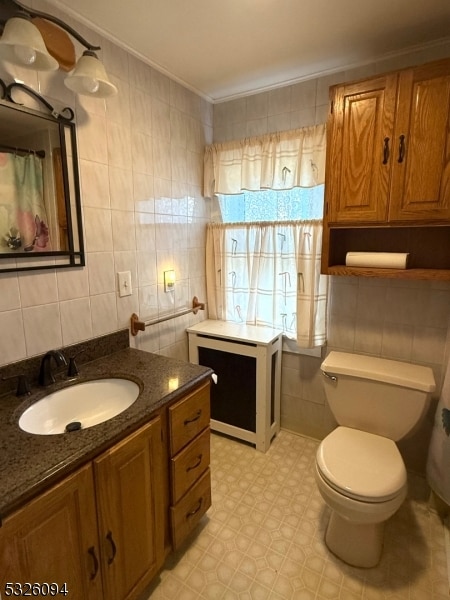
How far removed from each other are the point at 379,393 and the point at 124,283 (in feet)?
4.78

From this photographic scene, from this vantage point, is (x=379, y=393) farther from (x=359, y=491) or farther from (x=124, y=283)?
(x=124, y=283)

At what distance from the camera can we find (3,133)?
3.93ft

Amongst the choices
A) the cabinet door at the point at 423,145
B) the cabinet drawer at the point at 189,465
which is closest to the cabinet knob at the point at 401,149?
the cabinet door at the point at 423,145

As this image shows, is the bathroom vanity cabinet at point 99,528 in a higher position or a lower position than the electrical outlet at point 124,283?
lower

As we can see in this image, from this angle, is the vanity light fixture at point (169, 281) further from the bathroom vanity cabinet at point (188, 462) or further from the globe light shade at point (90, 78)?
the globe light shade at point (90, 78)

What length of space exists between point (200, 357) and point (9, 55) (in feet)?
5.89

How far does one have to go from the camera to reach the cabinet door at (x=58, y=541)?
2.58 ft

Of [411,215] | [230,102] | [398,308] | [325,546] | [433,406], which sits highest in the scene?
[230,102]

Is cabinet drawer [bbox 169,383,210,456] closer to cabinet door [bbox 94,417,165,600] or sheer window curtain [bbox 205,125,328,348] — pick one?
cabinet door [bbox 94,417,165,600]

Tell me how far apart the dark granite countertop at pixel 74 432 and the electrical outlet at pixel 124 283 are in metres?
0.38

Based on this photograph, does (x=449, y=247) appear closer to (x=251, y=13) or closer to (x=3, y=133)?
(x=251, y=13)

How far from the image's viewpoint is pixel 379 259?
166 cm

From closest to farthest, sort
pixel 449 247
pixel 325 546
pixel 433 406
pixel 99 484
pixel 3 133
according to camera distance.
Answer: pixel 99 484, pixel 3 133, pixel 325 546, pixel 449 247, pixel 433 406

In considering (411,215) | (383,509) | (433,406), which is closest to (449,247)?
(411,215)
